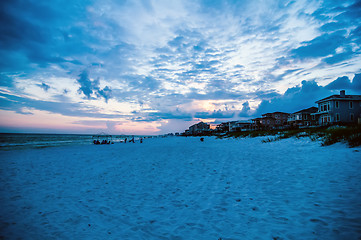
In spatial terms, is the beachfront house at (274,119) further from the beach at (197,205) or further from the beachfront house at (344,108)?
the beach at (197,205)

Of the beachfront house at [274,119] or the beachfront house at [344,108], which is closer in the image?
the beachfront house at [344,108]

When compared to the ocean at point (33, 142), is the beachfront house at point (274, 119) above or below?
above

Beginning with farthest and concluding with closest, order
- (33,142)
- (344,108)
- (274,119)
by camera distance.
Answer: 1. (274,119)
2. (33,142)
3. (344,108)

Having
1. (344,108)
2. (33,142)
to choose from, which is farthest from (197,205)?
(33,142)

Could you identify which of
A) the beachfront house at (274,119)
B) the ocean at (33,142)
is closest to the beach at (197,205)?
the ocean at (33,142)

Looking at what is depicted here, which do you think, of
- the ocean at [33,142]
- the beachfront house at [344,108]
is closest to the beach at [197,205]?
the ocean at [33,142]

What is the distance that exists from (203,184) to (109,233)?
4.03 m

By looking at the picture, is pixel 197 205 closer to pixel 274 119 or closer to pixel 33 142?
pixel 33 142

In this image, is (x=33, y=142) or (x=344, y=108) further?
(x=33, y=142)

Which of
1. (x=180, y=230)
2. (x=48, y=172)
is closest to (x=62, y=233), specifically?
(x=180, y=230)

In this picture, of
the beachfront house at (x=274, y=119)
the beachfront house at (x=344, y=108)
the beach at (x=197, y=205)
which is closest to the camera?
the beach at (x=197, y=205)

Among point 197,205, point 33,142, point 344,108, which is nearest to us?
point 197,205

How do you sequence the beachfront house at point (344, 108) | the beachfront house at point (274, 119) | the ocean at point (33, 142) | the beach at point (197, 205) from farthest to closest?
the beachfront house at point (274, 119) → the beachfront house at point (344, 108) → the ocean at point (33, 142) → the beach at point (197, 205)

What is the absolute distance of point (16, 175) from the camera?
9.48m
